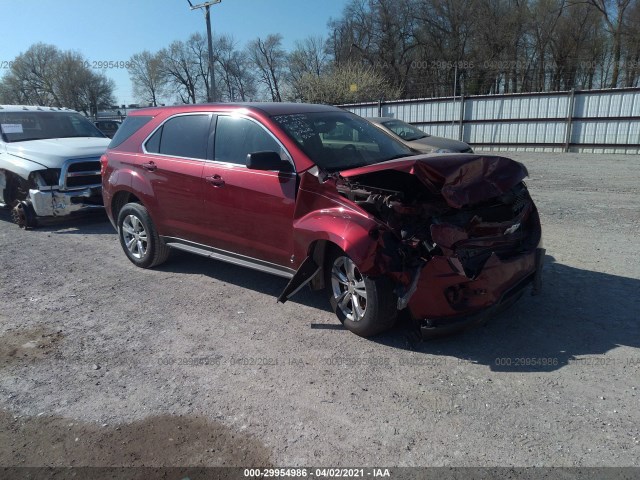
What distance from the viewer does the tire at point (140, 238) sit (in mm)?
5914

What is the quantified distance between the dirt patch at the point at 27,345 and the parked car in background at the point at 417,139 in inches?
358

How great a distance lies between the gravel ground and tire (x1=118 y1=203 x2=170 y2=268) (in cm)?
34

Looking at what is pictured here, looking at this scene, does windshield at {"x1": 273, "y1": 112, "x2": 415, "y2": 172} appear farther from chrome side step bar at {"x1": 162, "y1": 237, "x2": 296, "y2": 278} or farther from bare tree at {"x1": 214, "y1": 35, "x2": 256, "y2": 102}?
bare tree at {"x1": 214, "y1": 35, "x2": 256, "y2": 102}

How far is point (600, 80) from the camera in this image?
26.2 m

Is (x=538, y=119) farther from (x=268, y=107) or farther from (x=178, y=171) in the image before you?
(x=178, y=171)

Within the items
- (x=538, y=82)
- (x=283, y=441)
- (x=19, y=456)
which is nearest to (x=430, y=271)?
(x=283, y=441)

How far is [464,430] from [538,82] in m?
28.8

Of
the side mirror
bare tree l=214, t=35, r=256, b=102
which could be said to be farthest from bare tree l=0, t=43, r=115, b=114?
the side mirror

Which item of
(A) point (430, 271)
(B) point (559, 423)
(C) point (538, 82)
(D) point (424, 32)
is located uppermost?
(D) point (424, 32)

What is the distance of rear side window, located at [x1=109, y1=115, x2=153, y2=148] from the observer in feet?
20.0

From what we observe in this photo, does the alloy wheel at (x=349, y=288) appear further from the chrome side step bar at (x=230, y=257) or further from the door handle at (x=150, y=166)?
the door handle at (x=150, y=166)

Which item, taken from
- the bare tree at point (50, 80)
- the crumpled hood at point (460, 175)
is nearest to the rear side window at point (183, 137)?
the crumpled hood at point (460, 175)

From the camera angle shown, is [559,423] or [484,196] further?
[484,196]

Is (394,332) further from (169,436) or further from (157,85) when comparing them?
(157,85)
